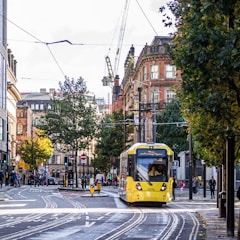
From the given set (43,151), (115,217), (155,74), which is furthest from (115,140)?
(115,217)

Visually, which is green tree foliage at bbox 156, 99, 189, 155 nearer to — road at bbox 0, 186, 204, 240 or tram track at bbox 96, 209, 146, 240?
road at bbox 0, 186, 204, 240

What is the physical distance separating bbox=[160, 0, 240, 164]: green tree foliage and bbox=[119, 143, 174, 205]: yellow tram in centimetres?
1984

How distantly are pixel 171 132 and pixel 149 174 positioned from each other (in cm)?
3948

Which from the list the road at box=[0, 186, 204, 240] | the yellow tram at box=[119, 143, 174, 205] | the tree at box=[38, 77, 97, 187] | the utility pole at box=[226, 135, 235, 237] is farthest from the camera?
the tree at box=[38, 77, 97, 187]

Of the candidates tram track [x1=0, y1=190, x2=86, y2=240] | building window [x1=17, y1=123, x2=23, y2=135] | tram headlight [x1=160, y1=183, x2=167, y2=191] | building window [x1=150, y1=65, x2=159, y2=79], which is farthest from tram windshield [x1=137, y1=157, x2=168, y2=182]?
building window [x1=17, y1=123, x2=23, y2=135]

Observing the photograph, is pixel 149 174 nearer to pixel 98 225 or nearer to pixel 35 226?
pixel 98 225

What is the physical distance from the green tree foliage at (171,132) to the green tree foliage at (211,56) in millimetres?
58368

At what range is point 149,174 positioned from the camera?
123ft

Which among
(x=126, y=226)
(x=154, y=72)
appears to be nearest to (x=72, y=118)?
(x=154, y=72)

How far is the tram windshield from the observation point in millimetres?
37344

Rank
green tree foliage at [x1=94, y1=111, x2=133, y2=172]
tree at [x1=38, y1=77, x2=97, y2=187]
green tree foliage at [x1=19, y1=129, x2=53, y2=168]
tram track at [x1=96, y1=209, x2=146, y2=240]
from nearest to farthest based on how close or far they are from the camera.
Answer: tram track at [x1=96, y1=209, x2=146, y2=240] → tree at [x1=38, y1=77, x2=97, y2=187] → green tree foliage at [x1=94, y1=111, x2=133, y2=172] → green tree foliage at [x1=19, y1=129, x2=53, y2=168]

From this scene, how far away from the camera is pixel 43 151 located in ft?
389

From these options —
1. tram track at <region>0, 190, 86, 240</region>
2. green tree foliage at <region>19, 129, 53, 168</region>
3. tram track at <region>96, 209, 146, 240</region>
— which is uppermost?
green tree foliage at <region>19, 129, 53, 168</region>

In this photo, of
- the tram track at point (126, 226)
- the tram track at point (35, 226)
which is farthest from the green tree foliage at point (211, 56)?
the tram track at point (35, 226)
